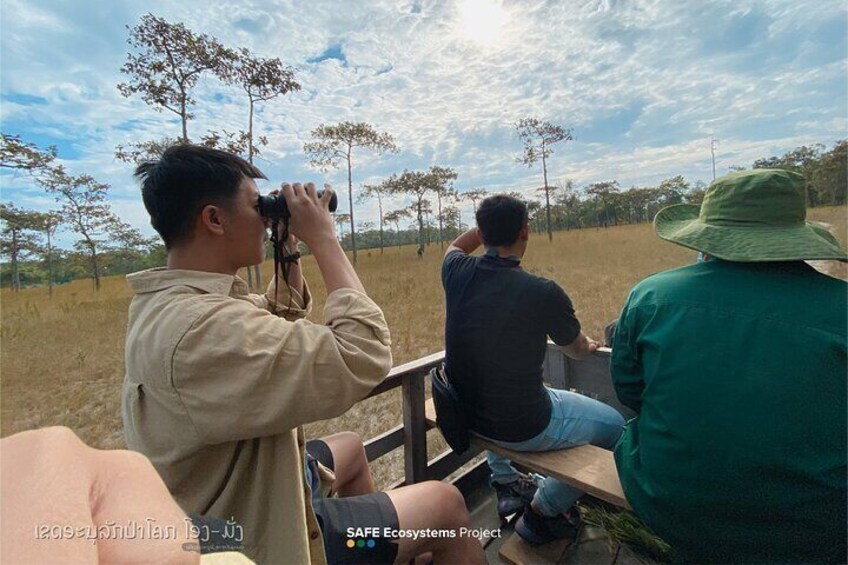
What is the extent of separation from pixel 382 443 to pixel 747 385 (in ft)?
4.61

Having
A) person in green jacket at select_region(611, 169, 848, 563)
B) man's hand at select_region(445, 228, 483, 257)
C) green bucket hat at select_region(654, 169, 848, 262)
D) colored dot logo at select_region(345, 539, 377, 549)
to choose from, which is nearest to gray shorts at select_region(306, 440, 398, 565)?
colored dot logo at select_region(345, 539, 377, 549)

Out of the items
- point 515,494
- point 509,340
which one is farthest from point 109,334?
point 509,340

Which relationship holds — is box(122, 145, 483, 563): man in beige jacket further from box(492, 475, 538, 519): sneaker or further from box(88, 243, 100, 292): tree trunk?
box(88, 243, 100, 292): tree trunk

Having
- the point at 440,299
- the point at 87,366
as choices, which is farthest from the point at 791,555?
the point at 440,299

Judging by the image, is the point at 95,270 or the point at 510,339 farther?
the point at 95,270

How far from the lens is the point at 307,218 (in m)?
0.97

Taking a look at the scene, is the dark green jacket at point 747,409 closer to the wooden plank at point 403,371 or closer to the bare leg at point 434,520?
the bare leg at point 434,520

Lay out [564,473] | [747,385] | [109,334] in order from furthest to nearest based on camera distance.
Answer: [109,334] < [564,473] < [747,385]

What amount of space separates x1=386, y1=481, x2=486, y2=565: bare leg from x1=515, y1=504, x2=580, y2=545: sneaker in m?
0.40

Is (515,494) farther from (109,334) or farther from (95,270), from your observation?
(95,270)

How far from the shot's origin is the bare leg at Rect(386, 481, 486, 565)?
3.70ft

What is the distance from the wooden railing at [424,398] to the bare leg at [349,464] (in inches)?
5.7

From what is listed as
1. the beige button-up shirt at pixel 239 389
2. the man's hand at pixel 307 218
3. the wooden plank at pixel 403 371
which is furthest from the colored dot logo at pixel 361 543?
the man's hand at pixel 307 218

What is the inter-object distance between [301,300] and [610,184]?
44.1m
